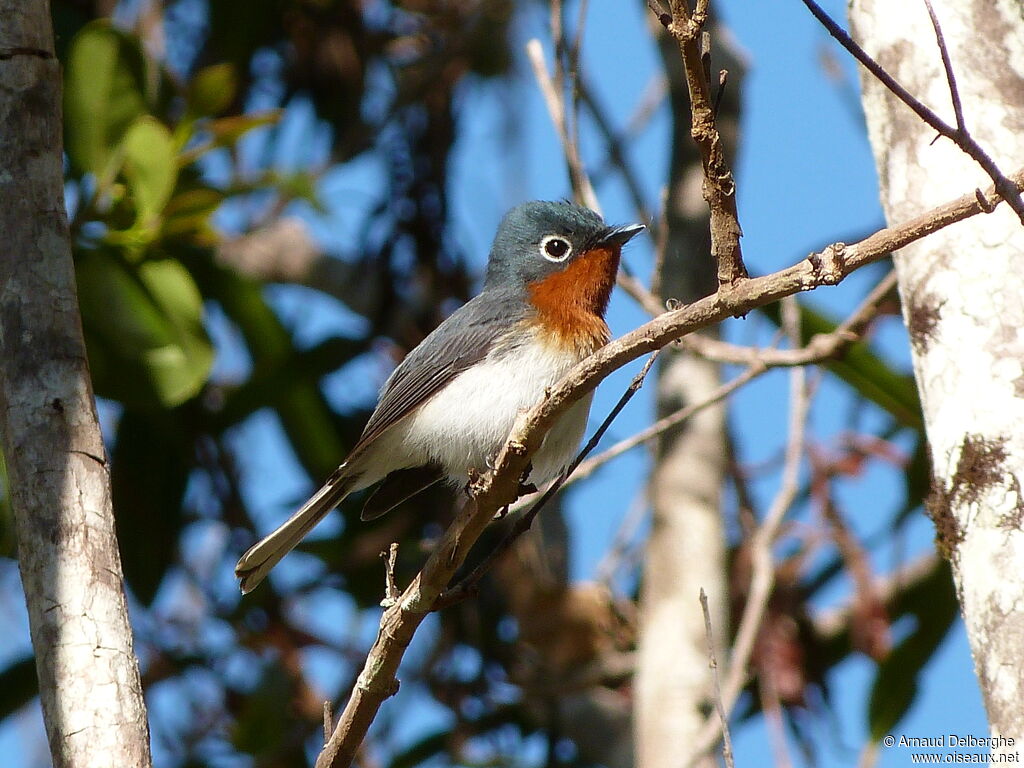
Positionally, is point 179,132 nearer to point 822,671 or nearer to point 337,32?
point 337,32

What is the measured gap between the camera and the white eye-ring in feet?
14.9

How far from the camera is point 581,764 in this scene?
5535mm

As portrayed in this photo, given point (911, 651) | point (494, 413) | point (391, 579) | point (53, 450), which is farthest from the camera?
point (911, 651)

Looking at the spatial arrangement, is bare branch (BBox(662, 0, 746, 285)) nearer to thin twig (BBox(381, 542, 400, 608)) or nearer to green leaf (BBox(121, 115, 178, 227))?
thin twig (BBox(381, 542, 400, 608))

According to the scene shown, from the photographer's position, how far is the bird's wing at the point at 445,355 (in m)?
4.19

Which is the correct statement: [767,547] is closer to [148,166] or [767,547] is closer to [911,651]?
[911,651]

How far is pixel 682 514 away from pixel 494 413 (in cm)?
137

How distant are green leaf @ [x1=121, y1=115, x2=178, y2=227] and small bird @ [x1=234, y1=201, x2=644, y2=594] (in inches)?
40.5

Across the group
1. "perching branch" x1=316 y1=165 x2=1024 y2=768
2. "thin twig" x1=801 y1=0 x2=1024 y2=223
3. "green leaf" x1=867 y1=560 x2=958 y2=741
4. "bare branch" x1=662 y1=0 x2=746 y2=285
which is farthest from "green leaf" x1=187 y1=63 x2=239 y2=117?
"green leaf" x1=867 y1=560 x2=958 y2=741

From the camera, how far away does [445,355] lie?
4250 mm

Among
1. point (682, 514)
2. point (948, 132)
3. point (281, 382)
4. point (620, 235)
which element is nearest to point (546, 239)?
point (620, 235)

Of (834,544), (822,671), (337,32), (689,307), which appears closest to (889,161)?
(689,307)

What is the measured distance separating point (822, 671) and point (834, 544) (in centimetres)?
61

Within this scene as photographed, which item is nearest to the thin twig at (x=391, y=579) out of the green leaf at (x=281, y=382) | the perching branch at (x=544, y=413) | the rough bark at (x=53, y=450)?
the perching branch at (x=544, y=413)
